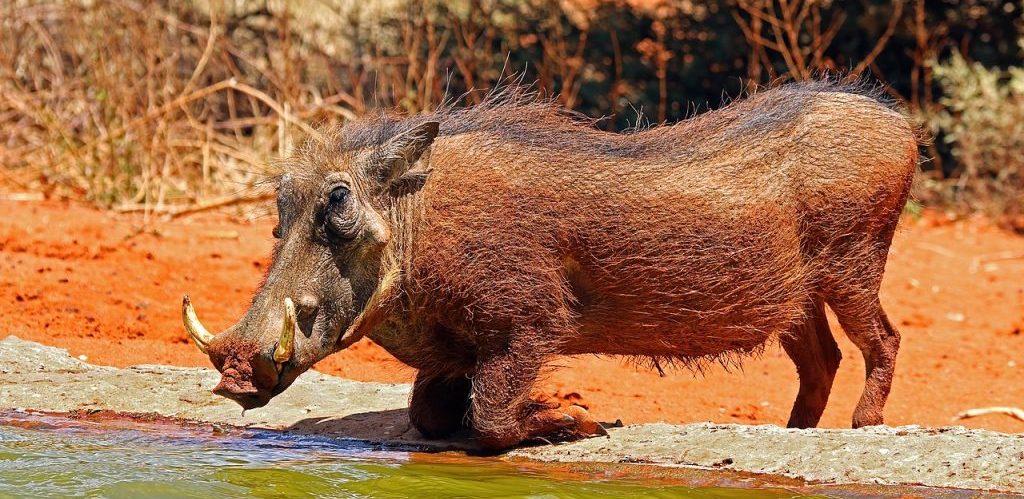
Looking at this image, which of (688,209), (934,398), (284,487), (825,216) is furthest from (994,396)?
(284,487)

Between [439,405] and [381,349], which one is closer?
[439,405]

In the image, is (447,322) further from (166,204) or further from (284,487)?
(166,204)

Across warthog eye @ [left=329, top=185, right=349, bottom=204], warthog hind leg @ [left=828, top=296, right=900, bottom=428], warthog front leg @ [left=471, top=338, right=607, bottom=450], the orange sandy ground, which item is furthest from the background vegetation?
warthog front leg @ [left=471, top=338, right=607, bottom=450]

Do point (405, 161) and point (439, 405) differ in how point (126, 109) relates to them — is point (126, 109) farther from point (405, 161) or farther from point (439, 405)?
point (405, 161)

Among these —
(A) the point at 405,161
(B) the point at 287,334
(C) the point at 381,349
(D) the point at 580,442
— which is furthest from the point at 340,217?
(C) the point at 381,349

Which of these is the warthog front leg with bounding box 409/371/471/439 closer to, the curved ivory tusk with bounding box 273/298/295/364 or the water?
the water

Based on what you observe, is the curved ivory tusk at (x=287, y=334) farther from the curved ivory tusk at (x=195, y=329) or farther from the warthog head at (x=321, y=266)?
the curved ivory tusk at (x=195, y=329)

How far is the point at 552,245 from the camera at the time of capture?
4.84 metres

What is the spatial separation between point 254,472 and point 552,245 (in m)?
1.24

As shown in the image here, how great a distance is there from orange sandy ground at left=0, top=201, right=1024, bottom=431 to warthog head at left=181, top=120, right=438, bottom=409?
772 mm

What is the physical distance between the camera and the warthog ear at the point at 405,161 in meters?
4.83

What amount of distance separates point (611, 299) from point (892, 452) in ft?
3.56

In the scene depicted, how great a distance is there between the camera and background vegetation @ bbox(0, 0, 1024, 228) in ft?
34.6

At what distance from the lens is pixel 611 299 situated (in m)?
4.98
